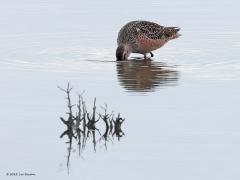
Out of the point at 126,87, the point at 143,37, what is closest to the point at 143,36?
the point at 143,37

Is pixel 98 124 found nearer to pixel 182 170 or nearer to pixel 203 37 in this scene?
pixel 182 170

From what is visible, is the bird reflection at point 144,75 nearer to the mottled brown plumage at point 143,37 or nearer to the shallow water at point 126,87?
the shallow water at point 126,87

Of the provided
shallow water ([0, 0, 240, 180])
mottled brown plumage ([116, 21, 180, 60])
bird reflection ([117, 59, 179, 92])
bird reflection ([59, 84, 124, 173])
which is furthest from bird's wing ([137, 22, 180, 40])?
bird reflection ([59, 84, 124, 173])

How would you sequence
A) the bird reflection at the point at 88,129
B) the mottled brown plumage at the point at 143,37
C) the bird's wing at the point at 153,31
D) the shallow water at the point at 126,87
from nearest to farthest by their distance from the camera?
the shallow water at the point at 126,87
the bird reflection at the point at 88,129
the mottled brown plumage at the point at 143,37
the bird's wing at the point at 153,31

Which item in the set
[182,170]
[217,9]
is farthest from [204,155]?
[217,9]

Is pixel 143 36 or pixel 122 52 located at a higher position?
pixel 143 36

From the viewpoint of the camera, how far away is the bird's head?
1553cm

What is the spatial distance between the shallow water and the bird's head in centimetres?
19

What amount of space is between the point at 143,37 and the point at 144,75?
7.51 feet

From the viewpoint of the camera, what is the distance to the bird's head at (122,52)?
1553cm

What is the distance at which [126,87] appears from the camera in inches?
508

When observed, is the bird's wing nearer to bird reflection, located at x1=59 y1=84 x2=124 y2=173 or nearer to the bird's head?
the bird's head

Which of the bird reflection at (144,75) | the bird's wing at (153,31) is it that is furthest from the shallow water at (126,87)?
the bird's wing at (153,31)

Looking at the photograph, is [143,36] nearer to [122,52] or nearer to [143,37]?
[143,37]
